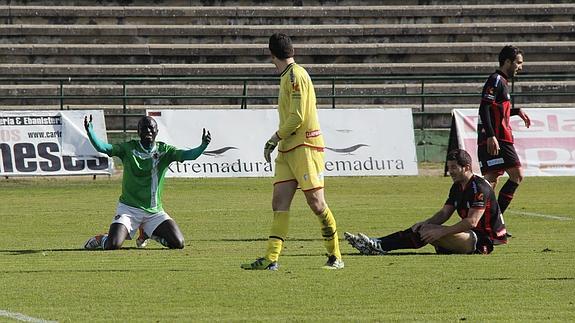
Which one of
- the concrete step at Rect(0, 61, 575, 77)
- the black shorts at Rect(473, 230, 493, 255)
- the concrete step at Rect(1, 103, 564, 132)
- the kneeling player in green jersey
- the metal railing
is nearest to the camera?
the black shorts at Rect(473, 230, 493, 255)

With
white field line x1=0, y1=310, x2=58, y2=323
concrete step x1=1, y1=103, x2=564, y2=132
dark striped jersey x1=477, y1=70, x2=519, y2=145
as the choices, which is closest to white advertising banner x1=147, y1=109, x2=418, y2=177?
concrete step x1=1, y1=103, x2=564, y2=132

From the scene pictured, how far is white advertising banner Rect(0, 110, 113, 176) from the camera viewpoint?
23.8 metres

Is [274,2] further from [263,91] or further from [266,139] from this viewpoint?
[266,139]

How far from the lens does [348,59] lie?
33.2 m

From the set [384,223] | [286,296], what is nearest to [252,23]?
[384,223]

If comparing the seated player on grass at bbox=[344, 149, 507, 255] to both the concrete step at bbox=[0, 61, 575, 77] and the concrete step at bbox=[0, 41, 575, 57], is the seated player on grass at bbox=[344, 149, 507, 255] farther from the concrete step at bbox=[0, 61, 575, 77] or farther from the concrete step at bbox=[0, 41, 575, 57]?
the concrete step at bbox=[0, 41, 575, 57]

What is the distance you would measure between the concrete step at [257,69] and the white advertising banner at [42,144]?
7.65 metres

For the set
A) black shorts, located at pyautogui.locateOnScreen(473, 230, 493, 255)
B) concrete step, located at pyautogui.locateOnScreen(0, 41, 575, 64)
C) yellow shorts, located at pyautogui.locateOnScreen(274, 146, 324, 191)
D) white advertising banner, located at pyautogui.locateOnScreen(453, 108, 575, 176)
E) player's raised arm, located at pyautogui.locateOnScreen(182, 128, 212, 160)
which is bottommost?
white advertising banner, located at pyautogui.locateOnScreen(453, 108, 575, 176)

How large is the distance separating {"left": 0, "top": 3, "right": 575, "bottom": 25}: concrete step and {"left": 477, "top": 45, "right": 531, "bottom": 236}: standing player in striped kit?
64.3 ft

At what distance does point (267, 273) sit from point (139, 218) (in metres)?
3.30

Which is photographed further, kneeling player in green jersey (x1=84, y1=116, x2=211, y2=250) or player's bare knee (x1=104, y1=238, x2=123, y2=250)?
kneeling player in green jersey (x1=84, y1=116, x2=211, y2=250)

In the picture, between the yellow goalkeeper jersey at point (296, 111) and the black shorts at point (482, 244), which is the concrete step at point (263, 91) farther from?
the yellow goalkeeper jersey at point (296, 111)

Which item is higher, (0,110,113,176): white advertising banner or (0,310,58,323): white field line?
(0,310,58,323): white field line

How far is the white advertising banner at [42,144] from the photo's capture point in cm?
2380
